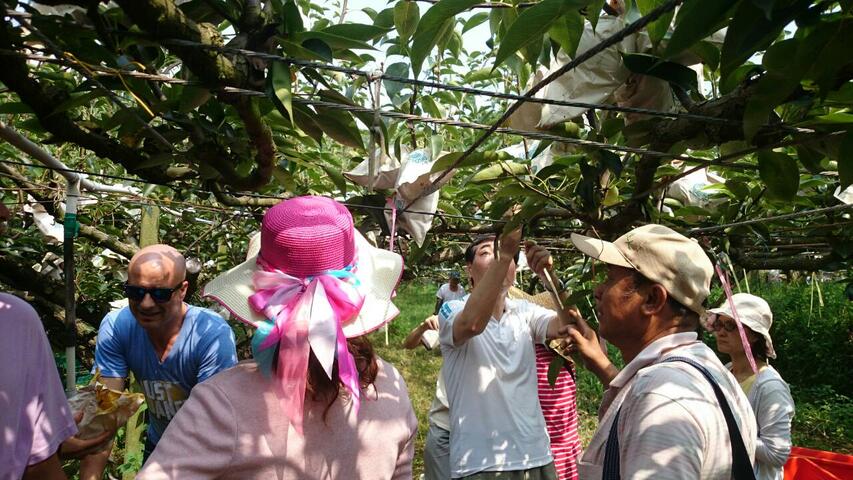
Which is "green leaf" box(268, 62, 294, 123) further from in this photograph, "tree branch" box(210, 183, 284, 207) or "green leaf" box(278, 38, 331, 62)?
"tree branch" box(210, 183, 284, 207)

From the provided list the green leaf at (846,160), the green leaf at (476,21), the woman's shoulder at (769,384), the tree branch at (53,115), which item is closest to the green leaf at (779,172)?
the green leaf at (846,160)

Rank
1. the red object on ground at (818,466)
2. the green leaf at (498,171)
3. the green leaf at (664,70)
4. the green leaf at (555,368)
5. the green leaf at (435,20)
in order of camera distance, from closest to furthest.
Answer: the green leaf at (435,20), the green leaf at (664,70), the green leaf at (498,171), the green leaf at (555,368), the red object on ground at (818,466)

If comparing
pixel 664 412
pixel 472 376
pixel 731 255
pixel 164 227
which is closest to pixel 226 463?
pixel 664 412

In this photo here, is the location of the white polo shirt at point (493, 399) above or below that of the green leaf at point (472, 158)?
below

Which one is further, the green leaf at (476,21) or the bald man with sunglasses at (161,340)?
the bald man with sunglasses at (161,340)

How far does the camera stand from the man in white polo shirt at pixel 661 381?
3.50 ft

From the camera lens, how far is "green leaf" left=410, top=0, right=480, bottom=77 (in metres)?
1.05

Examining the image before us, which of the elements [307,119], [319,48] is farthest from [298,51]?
[307,119]

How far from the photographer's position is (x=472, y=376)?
2.35 m

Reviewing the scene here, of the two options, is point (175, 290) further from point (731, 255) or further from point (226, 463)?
point (731, 255)

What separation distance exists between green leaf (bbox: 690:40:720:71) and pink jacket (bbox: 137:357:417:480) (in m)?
0.88

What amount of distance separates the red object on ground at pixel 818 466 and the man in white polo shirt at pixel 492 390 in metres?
1.36

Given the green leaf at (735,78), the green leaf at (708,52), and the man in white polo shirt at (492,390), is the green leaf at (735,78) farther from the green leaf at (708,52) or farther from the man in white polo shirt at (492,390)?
the man in white polo shirt at (492,390)

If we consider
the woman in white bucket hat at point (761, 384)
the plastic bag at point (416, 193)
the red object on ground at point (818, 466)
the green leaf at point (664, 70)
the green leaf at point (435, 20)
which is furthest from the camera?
the red object on ground at point (818, 466)
